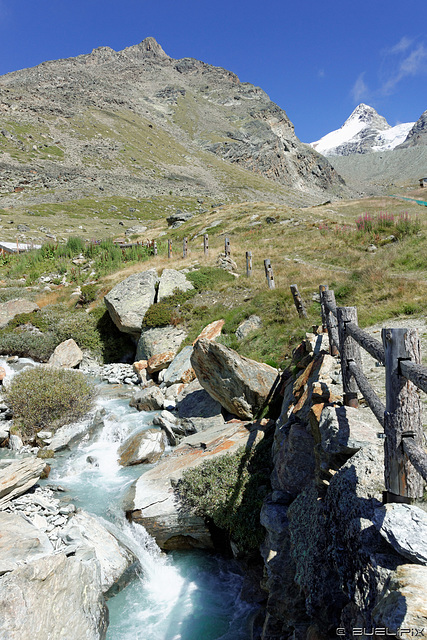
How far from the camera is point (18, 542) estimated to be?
590 cm

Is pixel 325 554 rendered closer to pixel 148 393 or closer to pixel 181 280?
pixel 148 393

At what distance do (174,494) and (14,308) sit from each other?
62.7 ft

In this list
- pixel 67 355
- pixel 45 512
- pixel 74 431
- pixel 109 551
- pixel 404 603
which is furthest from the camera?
pixel 67 355

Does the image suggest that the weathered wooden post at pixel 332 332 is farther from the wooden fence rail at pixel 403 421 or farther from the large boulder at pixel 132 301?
the large boulder at pixel 132 301

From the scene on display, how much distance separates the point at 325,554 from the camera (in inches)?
160

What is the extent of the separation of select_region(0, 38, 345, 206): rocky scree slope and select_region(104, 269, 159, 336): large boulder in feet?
229

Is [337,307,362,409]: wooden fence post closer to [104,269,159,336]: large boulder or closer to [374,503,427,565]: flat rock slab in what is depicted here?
[374,503,427,565]: flat rock slab

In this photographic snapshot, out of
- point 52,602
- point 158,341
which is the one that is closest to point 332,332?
point 52,602

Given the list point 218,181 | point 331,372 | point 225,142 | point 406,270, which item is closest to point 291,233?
point 406,270

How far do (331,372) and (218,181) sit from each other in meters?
124

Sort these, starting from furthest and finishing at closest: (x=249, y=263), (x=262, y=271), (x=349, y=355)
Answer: (x=262, y=271) → (x=249, y=263) → (x=349, y=355)

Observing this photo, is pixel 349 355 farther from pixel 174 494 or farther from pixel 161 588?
pixel 161 588

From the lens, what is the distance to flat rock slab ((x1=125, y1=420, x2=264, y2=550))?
7.55m

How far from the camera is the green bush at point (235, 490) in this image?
22.7 feet
